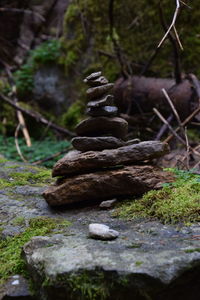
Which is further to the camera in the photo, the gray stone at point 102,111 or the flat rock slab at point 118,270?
the gray stone at point 102,111

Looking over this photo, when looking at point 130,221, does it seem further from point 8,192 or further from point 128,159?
point 8,192

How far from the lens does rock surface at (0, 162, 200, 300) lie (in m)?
1.90

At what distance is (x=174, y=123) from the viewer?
6.52 m

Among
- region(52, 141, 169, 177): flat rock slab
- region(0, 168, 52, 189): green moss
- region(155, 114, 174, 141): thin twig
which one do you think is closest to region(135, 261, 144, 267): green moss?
region(52, 141, 169, 177): flat rock slab

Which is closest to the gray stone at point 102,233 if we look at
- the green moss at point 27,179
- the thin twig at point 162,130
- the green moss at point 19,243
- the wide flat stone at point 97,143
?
the green moss at point 19,243

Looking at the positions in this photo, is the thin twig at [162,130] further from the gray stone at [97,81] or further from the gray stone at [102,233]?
the gray stone at [102,233]

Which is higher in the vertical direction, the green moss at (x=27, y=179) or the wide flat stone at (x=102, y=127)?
the wide flat stone at (x=102, y=127)

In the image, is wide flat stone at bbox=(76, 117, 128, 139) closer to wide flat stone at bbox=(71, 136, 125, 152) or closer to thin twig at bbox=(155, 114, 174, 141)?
wide flat stone at bbox=(71, 136, 125, 152)

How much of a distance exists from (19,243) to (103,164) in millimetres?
951

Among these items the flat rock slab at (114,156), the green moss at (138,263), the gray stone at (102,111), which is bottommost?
the green moss at (138,263)

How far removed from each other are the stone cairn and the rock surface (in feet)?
1.76

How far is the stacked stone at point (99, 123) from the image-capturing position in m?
3.21

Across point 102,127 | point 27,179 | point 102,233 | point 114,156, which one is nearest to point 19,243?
point 102,233

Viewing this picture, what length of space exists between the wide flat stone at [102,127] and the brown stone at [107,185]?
0.41 meters
